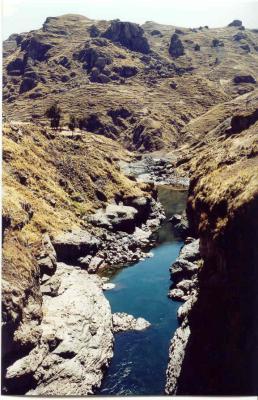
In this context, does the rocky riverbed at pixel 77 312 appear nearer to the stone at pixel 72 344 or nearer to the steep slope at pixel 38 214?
the stone at pixel 72 344

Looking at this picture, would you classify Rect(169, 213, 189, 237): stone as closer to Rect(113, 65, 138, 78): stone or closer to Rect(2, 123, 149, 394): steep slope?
Rect(2, 123, 149, 394): steep slope

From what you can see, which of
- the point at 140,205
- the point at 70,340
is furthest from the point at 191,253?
the point at 70,340

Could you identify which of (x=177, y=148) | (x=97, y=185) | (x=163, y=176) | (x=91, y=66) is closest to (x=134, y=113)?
(x=177, y=148)

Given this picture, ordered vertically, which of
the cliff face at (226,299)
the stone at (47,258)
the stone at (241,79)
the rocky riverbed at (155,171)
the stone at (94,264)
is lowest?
the rocky riverbed at (155,171)

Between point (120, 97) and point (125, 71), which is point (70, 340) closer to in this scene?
point (120, 97)

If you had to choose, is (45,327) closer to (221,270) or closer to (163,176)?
(221,270)

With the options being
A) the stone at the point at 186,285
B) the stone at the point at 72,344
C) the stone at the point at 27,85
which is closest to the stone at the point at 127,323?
the stone at the point at 72,344

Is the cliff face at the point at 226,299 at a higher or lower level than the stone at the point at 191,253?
higher

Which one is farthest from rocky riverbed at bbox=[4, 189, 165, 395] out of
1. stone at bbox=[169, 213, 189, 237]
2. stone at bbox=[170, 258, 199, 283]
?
stone at bbox=[170, 258, 199, 283]
